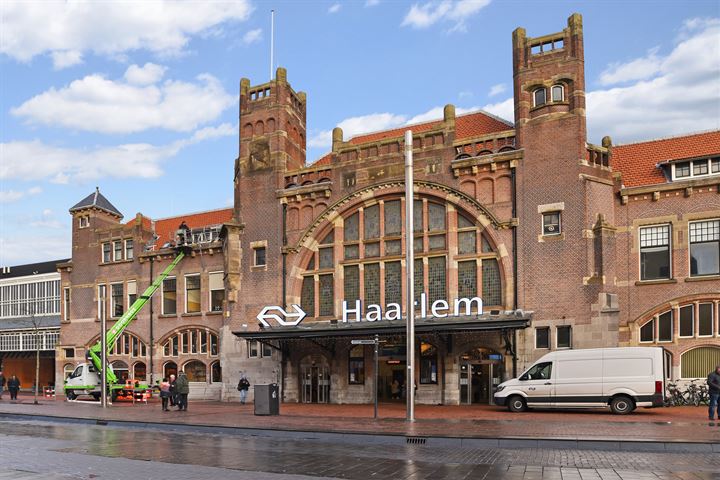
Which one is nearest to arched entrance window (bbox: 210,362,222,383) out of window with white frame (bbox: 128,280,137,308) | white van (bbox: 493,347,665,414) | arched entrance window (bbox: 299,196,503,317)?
window with white frame (bbox: 128,280,137,308)

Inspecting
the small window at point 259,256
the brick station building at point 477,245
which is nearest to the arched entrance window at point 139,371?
the brick station building at point 477,245

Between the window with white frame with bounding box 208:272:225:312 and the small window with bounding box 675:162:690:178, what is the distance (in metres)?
25.6

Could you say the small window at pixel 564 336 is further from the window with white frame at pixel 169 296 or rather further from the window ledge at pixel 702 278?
the window with white frame at pixel 169 296

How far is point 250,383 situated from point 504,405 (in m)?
14.9

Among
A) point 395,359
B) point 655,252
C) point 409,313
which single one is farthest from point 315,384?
point 655,252

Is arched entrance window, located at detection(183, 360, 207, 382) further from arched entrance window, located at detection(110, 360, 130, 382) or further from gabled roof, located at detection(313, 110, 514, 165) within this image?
gabled roof, located at detection(313, 110, 514, 165)

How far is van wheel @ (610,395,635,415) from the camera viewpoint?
25.2 metres

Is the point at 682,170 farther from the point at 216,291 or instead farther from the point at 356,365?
the point at 216,291

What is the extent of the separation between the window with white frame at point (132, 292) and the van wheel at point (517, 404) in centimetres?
2843

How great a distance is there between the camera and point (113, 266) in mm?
48000

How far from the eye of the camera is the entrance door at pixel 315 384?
36.3 m

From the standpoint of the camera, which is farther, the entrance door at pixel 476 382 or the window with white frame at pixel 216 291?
the window with white frame at pixel 216 291

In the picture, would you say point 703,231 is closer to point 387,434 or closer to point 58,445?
point 387,434

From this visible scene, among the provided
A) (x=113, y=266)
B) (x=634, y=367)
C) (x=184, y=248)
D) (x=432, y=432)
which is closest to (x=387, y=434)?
(x=432, y=432)
